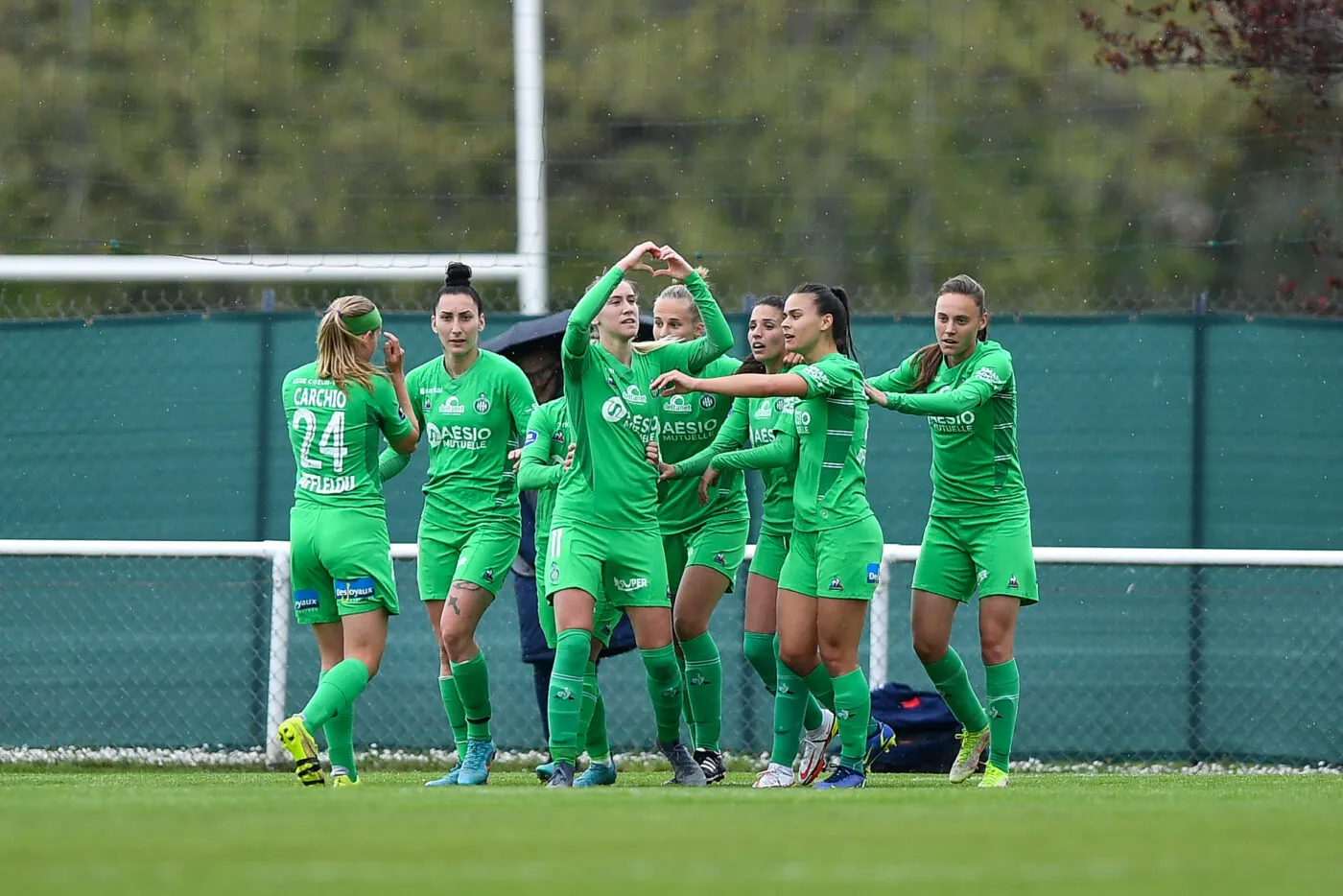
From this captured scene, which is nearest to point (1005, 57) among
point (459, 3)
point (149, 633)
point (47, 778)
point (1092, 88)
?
point (1092, 88)

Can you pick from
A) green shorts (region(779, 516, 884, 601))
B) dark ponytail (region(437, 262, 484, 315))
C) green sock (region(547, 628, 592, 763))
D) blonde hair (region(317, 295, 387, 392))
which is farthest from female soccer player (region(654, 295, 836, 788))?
blonde hair (region(317, 295, 387, 392))

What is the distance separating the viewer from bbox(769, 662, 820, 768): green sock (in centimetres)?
877

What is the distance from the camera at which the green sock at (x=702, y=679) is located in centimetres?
933

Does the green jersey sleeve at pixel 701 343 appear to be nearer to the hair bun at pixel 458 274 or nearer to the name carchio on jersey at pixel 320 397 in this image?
the hair bun at pixel 458 274

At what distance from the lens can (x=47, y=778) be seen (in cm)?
995

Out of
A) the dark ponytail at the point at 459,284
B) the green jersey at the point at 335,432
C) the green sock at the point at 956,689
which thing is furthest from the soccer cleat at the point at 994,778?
the dark ponytail at the point at 459,284

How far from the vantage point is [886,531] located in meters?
11.6

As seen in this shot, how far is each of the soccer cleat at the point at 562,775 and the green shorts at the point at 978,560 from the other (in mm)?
1841

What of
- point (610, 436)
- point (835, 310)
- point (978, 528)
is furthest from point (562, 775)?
point (835, 310)

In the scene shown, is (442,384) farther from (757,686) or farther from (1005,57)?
(1005,57)

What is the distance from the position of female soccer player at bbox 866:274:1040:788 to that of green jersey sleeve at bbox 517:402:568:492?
1.48m

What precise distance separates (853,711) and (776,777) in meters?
0.55

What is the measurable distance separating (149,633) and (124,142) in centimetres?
467

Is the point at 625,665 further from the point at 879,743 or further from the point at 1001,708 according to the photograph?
the point at 1001,708
